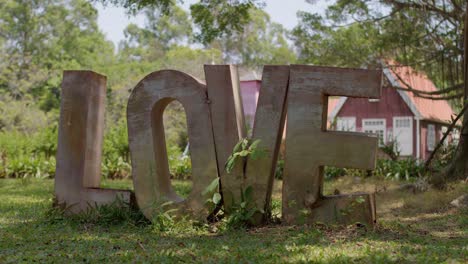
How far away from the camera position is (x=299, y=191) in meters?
6.23

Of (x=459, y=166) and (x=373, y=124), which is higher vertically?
(x=373, y=124)

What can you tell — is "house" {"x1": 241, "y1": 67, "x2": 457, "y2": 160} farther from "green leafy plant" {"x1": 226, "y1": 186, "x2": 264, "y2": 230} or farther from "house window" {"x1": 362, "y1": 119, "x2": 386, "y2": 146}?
"green leafy plant" {"x1": 226, "y1": 186, "x2": 264, "y2": 230}

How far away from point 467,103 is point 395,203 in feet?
6.89

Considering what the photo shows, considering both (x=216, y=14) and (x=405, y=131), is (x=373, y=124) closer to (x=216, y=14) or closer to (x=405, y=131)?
(x=405, y=131)

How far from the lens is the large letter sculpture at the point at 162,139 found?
6.49 metres

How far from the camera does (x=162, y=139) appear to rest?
6.90 meters

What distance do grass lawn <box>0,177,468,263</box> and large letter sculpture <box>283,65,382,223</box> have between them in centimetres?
22

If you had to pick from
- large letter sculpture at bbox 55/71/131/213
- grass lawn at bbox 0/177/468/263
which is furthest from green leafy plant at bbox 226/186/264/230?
large letter sculpture at bbox 55/71/131/213

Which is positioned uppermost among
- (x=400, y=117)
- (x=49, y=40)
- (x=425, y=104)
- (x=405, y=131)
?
(x=49, y=40)

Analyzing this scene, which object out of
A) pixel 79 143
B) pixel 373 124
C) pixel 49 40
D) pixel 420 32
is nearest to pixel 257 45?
pixel 49 40

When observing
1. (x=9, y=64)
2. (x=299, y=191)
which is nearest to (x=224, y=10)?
(x=299, y=191)

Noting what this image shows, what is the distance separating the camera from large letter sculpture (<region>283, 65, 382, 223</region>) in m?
5.95

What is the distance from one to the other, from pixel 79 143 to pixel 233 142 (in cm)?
204

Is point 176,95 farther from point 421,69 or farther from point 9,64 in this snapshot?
point 9,64
